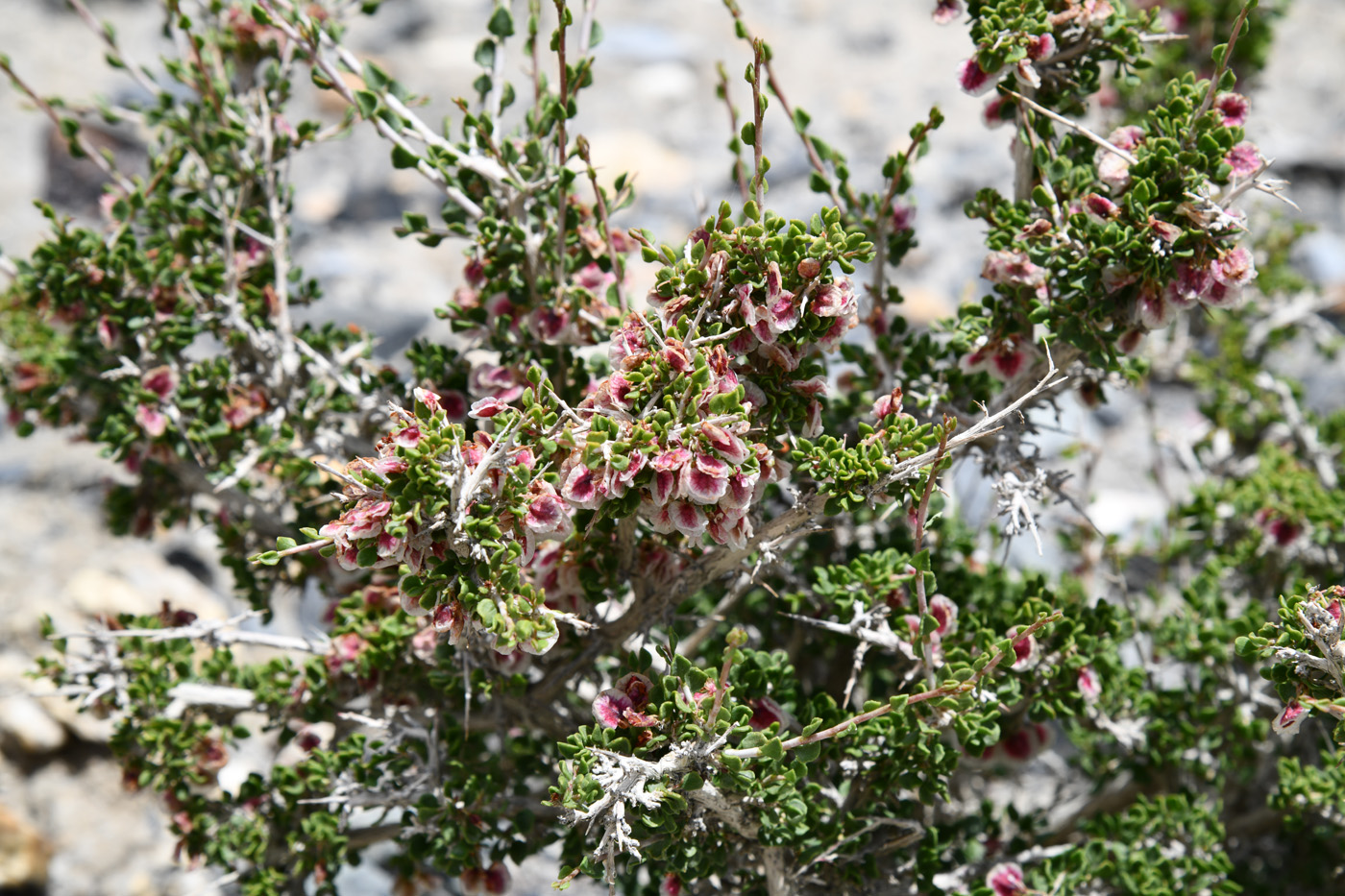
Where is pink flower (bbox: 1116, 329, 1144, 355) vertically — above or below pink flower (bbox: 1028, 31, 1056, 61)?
below

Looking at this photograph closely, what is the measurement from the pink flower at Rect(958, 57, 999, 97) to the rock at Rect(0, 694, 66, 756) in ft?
11.3

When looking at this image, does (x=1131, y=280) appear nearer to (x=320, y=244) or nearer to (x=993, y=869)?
(x=993, y=869)

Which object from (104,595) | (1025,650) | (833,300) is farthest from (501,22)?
(104,595)

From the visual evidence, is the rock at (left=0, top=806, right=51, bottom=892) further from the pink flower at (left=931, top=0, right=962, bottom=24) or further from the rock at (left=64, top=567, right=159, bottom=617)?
the pink flower at (left=931, top=0, right=962, bottom=24)

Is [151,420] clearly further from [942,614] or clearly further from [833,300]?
[942,614]

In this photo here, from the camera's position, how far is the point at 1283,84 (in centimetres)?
562

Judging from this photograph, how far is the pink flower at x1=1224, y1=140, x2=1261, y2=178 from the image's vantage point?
66.6 inches

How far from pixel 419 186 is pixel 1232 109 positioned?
14.1 feet

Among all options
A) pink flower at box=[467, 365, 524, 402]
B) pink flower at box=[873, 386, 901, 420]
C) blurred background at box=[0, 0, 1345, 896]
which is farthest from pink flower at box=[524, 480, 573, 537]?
blurred background at box=[0, 0, 1345, 896]

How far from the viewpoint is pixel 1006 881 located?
78.4 inches

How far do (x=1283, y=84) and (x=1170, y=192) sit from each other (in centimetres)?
494

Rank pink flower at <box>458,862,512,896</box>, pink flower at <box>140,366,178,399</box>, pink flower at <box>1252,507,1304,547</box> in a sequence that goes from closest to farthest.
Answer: pink flower at <box>458,862,512,896</box> < pink flower at <box>140,366,178,399</box> < pink flower at <box>1252,507,1304,547</box>

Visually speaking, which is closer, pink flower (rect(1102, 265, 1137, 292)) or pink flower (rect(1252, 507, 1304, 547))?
pink flower (rect(1102, 265, 1137, 292))

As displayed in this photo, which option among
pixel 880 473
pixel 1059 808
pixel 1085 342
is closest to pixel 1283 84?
pixel 1059 808
